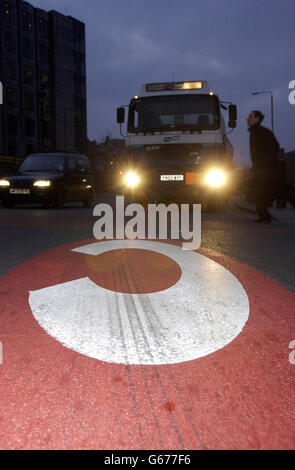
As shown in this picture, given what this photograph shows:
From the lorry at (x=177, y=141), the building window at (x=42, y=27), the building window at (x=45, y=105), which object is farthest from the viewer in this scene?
the building window at (x=45, y=105)

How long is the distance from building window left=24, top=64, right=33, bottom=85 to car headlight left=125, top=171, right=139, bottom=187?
2214 inches

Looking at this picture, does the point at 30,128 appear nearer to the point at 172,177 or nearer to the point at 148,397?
the point at 172,177

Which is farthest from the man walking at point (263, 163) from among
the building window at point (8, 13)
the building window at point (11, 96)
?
the building window at point (8, 13)

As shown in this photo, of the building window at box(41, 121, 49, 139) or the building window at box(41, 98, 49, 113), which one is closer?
the building window at box(41, 121, 49, 139)

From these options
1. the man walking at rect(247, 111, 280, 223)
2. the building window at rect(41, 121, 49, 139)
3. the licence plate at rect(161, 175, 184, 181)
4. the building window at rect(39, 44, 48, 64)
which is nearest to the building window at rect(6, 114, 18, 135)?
the building window at rect(41, 121, 49, 139)

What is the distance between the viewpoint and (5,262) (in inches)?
207

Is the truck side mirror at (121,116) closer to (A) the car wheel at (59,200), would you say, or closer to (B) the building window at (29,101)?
(A) the car wheel at (59,200)

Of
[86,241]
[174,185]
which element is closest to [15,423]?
[86,241]

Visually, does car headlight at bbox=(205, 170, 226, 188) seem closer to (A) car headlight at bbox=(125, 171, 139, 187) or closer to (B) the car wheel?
(A) car headlight at bbox=(125, 171, 139, 187)

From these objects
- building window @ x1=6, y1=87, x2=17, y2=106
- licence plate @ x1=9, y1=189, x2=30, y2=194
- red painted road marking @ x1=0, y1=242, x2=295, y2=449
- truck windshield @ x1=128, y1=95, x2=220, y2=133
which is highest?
building window @ x1=6, y1=87, x2=17, y2=106

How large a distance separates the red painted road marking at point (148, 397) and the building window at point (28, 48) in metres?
67.0

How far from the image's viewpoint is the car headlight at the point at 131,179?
1259 cm

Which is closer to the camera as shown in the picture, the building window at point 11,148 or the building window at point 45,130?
the building window at point 11,148

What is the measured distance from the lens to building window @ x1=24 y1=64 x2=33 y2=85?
63.6 meters
